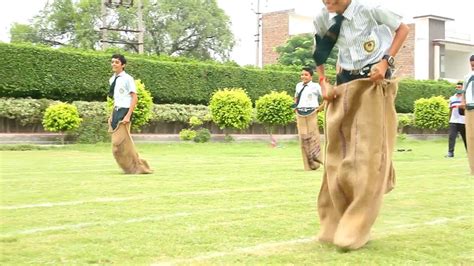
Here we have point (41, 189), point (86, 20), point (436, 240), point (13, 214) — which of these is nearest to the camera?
point (436, 240)

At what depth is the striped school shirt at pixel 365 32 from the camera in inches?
187

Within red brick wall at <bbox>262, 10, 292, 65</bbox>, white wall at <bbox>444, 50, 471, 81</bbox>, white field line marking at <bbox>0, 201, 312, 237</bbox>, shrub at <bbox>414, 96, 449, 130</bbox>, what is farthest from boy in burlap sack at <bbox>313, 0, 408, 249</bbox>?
white wall at <bbox>444, 50, 471, 81</bbox>

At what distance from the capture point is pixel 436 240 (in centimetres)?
471

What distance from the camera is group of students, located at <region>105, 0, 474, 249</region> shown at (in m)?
4.51

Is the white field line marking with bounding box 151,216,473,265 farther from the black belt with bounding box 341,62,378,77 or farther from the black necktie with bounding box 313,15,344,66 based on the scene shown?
the black necktie with bounding box 313,15,344,66

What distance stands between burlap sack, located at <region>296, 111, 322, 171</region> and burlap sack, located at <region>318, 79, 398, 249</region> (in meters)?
6.94

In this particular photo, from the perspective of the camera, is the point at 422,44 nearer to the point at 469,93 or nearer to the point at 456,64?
the point at 456,64

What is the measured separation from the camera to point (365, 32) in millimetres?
4801

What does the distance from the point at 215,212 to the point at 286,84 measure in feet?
87.6

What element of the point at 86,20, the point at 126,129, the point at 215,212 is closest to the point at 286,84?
the point at 126,129

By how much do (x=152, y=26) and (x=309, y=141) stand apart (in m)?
51.2

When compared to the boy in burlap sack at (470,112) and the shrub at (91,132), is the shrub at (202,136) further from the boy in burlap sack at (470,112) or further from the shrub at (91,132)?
the boy in burlap sack at (470,112)

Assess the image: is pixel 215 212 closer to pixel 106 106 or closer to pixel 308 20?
pixel 106 106

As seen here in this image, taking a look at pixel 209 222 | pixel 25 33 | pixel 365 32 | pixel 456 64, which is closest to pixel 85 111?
pixel 209 222
